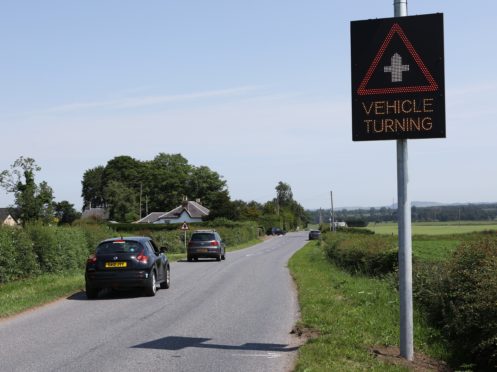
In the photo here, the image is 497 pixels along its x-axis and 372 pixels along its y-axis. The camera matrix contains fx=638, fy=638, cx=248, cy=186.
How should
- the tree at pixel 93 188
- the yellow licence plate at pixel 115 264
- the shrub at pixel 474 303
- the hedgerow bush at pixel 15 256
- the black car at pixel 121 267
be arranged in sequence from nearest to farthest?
1. the shrub at pixel 474 303
2. the black car at pixel 121 267
3. the yellow licence plate at pixel 115 264
4. the hedgerow bush at pixel 15 256
5. the tree at pixel 93 188

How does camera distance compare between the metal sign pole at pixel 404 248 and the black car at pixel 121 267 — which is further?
the black car at pixel 121 267

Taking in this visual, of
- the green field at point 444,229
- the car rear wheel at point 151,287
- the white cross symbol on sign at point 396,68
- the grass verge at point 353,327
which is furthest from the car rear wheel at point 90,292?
the green field at point 444,229

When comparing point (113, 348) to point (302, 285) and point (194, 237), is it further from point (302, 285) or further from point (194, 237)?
point (194, 237)

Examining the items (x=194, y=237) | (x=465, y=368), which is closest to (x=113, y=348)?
(x=465, y=368)

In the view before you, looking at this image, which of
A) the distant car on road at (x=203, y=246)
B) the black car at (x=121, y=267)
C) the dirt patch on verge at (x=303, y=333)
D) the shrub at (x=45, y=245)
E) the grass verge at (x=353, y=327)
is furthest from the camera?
the distant car on road at (x=203, y=246)

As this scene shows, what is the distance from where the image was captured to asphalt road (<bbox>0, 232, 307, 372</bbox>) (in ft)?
26.3

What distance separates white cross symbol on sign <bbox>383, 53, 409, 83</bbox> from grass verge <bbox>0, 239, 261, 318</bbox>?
898 centimetres

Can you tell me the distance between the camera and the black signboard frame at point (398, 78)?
25.2ft

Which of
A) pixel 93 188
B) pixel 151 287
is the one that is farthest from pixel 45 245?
pixel 93 188

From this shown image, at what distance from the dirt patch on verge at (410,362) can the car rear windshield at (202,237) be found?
27.0 m

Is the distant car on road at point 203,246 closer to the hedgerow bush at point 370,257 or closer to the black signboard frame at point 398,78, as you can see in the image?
the hedgerow bush at point 370,257

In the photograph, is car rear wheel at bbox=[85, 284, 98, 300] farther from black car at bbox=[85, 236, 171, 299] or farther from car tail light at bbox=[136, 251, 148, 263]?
car tail light at bbox=[136, 251, 148, 263]

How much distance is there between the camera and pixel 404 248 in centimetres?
760

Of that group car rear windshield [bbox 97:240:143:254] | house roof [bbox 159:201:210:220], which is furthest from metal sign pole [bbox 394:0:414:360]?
house roof [bbox 159:201:210:220]
